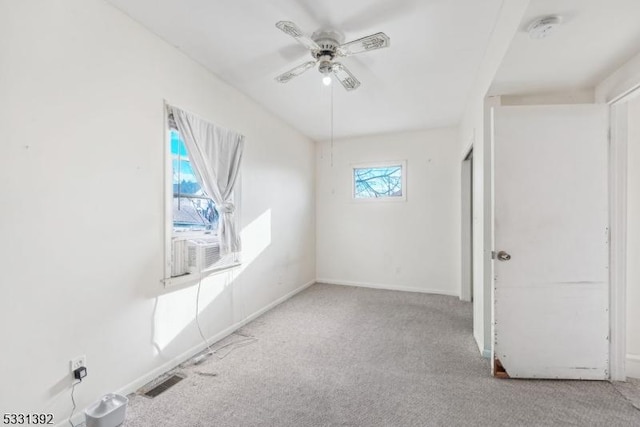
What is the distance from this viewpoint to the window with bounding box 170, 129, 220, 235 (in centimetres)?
244

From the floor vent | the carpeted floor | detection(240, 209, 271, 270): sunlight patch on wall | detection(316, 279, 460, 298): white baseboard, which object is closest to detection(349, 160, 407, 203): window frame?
detection(316, 279, 460, 298): white baseboard

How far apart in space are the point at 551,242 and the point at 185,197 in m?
3.01

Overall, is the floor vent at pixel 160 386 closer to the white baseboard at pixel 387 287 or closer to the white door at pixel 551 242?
the white door at pixel 551 242

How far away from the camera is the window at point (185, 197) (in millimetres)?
2436

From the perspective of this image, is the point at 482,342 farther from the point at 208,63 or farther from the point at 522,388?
the point at 208,63

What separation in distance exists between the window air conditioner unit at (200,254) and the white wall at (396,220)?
2753 mm

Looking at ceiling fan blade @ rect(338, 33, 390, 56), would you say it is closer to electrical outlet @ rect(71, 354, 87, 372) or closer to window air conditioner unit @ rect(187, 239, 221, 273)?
window air conditioner unit @ rect(187, 239, 221, 273)

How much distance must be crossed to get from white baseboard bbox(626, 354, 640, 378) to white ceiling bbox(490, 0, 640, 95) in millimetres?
2110

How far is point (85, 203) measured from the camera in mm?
1720

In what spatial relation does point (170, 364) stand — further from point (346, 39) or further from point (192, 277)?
point (346, 39)

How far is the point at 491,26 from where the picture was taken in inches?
79.7

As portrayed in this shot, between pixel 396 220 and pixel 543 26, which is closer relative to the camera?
pixel 543 26

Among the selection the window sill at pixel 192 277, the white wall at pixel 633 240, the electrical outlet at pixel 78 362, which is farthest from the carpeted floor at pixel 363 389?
the window sill at pixel 192 277

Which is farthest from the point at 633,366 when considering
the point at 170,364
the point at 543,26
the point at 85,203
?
the point at 85,203
